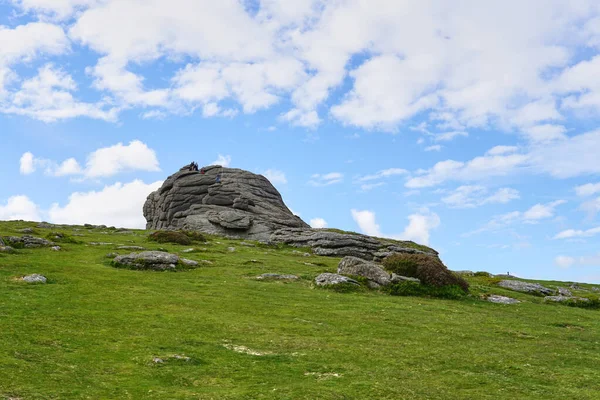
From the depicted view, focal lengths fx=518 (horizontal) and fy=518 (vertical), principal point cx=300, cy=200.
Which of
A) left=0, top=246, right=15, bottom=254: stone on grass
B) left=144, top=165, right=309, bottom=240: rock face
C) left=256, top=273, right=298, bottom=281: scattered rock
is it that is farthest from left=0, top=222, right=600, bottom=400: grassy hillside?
left=144, top=165, right=309, bottom=240: rock face

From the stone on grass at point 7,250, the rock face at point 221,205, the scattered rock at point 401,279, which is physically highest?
the rock face at point 221,205

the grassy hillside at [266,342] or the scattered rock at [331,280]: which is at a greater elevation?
the scattered rock at [331,280]

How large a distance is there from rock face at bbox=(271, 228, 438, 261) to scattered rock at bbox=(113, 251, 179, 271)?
38.0m

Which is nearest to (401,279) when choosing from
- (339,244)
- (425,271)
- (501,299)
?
(425,271)

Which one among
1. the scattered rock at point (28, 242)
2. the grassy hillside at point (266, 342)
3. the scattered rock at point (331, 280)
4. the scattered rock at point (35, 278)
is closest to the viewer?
the grassy hillside at point (266, 342)

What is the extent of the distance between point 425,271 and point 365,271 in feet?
18.3

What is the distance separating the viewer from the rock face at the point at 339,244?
279ft

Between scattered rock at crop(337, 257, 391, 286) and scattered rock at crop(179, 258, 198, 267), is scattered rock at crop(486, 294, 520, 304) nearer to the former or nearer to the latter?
scattered rock at crop(337, 257, 391, 286)

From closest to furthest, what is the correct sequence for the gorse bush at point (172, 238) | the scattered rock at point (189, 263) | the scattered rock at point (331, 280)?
the scattered rock at point (331, 280), the scattered rock at point (189, 263), the gorse bush at point (172, 238)

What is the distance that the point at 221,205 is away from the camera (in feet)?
379

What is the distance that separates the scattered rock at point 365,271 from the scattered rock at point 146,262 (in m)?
16.3

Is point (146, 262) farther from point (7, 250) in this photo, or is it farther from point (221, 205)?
point (221, 205)

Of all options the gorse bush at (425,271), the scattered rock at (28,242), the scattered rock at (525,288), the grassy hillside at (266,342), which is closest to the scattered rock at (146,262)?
the grassy hillside at (266,342)

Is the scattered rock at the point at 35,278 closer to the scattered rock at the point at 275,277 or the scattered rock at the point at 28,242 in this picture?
the scattered rock at the point at 275,277
